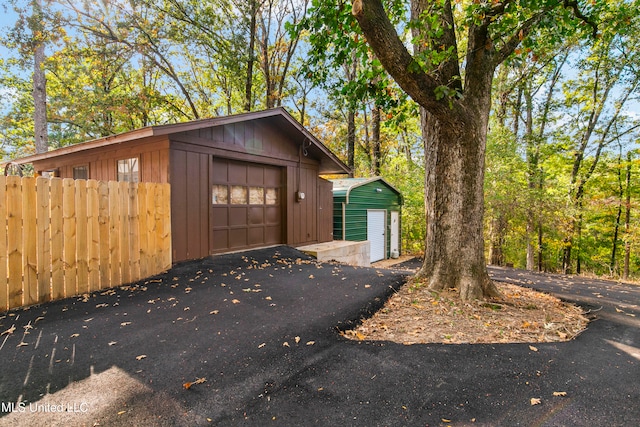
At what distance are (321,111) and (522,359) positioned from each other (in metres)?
18.2

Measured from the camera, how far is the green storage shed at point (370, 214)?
11531mm

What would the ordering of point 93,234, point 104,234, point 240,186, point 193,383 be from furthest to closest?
point 240,186, point 104,234, point 93,234, point 193,383

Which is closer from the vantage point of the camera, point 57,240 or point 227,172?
point 57,240

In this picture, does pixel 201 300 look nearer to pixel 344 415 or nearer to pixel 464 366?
pixel 344 415

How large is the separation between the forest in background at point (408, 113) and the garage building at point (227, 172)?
3012 millimetres

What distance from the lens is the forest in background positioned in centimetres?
1158

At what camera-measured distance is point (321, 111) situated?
18953 millimetres

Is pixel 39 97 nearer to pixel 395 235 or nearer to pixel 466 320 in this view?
pixel 466 320

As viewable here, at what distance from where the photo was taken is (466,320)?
3461 millimetres

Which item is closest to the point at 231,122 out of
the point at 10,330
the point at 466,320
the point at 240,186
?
the point at 240,186

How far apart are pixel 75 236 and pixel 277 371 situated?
12.1 feet

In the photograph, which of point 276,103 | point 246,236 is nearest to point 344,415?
point 246,236

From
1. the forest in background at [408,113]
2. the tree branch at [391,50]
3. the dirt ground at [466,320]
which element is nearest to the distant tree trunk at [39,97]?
the forest in background at [408,113]

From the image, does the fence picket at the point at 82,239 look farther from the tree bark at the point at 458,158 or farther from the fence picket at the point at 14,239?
the tree bark at the point at 458,158
